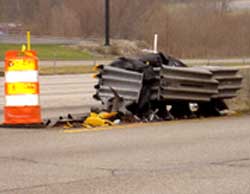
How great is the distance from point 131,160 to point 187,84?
4.10 meters

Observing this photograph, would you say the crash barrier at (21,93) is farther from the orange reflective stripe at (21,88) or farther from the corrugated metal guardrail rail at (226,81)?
the corrugated metal guardrail rail at (226,81)

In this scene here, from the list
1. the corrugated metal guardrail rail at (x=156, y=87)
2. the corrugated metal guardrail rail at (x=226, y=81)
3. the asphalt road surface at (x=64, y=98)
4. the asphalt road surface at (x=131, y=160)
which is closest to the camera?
the asphalt road surface at (x=131, y=160)

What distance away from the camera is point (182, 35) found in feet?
207

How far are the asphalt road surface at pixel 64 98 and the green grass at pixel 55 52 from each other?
19555mm

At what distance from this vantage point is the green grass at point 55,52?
163ft

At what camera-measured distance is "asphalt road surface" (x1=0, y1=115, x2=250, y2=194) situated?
26.3ft

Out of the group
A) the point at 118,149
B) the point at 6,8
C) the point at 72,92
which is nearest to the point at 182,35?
the point at 72,92

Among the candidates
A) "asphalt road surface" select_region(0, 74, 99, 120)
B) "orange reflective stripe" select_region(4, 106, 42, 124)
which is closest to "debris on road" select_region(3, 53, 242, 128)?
"orange reflective stripe" select_region(4, 106, 42, 124)

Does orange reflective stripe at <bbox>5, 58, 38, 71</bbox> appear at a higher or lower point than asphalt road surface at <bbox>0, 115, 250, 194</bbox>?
higher

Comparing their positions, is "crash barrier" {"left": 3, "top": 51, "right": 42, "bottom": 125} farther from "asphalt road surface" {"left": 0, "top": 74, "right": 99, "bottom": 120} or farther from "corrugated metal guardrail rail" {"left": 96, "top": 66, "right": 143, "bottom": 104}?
"asphalt road surface" {"left": 0, "top": 74, "right": 99, "bottom": 120}

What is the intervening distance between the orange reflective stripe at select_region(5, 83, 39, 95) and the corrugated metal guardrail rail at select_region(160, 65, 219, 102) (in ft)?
7.03

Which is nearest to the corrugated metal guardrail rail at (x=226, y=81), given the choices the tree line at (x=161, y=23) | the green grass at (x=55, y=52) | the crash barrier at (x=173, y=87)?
the crash barrier at (x=173, y=87)

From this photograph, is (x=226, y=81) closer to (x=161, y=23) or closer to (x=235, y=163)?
(x=235, y=163)

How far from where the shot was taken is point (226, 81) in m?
14.1
